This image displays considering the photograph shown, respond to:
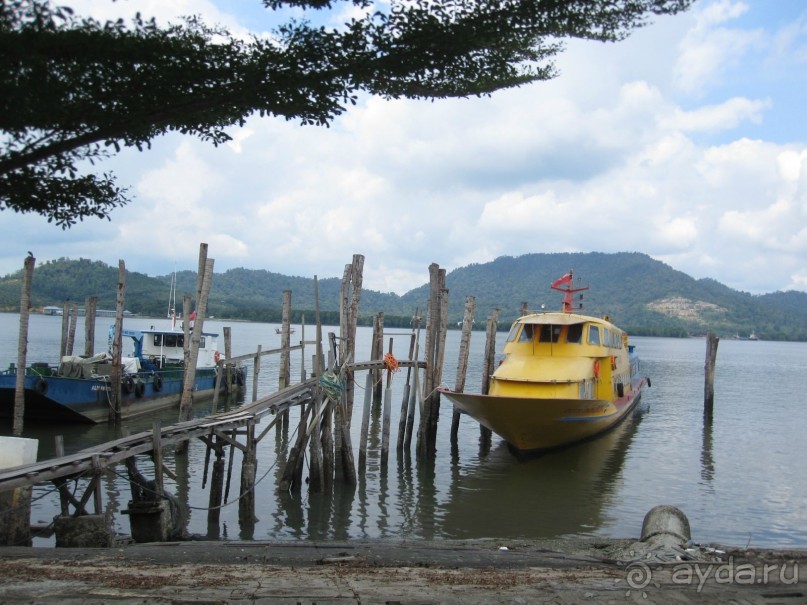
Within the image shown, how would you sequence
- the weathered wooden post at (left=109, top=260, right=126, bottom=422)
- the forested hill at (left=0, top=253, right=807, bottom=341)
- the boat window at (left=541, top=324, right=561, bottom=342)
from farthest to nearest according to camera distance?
the forested hill at (left=0, top=253, right=807, bottom=341), the weathered wooden post at (left=109, top=260, right=126, bottom=422), the boat window at (left=541, top=324, right=561, bottom=342)

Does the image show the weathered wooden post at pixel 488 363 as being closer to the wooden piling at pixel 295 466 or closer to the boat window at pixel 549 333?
the boat window at pixel 549 333

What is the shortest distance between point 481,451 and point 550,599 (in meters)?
12.4

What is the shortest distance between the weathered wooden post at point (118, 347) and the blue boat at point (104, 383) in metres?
0.43

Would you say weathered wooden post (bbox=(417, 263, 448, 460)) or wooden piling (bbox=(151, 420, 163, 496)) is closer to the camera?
wooden piling (bbox=(151, 420, 163, 496))

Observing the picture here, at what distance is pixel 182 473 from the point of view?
15.5 meters

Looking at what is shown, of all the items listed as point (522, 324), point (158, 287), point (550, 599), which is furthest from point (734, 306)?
point (550, 599)

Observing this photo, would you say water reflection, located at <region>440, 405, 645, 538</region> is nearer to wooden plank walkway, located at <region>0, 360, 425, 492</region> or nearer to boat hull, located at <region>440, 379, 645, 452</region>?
boat hull, located at <region>440, 379, 645, 452</region>

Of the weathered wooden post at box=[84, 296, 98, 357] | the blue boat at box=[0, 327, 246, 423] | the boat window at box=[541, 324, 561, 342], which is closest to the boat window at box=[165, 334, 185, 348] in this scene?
the blue boat at box=[0, 327, 246, 423]

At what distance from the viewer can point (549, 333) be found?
19.5 m

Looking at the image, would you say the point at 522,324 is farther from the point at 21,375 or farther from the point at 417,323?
the point at 21,375

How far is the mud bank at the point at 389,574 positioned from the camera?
6.53 m

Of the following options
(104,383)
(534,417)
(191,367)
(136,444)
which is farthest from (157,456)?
(104,383)

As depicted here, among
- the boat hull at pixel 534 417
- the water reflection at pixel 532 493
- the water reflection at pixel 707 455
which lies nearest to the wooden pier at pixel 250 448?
the boat hull at pixel 534 417

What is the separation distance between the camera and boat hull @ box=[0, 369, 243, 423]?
2002cm
